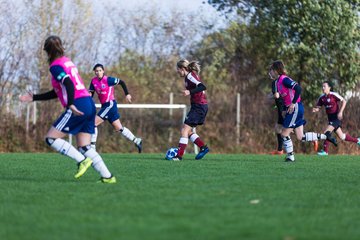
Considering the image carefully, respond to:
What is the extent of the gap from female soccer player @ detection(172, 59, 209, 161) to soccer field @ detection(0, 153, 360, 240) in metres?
3.98

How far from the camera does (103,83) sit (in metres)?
18.3

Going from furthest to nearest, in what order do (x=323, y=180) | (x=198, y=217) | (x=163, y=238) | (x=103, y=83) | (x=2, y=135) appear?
1. (x=2, y=135)
2. (x=103, y=83)
3. (x=323, y=180)
4. (x=198, y=217)
5. (x=163, y=238)

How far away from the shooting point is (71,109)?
30.5 feet

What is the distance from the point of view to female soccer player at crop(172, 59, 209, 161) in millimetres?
15297

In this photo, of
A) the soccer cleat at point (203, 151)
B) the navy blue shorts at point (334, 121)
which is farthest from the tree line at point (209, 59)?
the soccer cleat at point (203, 151)

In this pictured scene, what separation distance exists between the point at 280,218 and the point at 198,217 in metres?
0.61

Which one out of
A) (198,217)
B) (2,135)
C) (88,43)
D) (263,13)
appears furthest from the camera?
(88,43)

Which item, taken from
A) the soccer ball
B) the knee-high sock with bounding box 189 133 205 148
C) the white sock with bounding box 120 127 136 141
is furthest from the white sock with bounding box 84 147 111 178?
the white sock with bounding box 120 127 136 141

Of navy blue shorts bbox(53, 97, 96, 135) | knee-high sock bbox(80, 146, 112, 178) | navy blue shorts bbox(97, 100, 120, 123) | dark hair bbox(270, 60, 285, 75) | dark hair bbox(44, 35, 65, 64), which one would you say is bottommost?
knee-high sock bbox(80, 146, 112, 178)

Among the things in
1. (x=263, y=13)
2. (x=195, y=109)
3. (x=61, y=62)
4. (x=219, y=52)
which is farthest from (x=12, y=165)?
(x=219, y=52)

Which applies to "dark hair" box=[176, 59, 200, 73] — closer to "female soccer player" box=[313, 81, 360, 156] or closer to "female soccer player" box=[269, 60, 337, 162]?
"female soccer player" box=[269, 60, 337, 162]

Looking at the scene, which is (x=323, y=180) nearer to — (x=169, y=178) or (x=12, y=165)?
(x=169, y=178)

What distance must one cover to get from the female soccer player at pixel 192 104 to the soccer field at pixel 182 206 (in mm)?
3977

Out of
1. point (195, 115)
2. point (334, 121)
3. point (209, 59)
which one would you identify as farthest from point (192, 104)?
point (209, 59)
